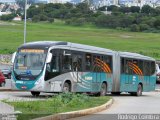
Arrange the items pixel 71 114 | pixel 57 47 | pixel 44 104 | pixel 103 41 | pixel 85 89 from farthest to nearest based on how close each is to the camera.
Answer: pixel 103 41
pixel 85 89
pixel 57 47
pixel 44 104
pixel 71 114

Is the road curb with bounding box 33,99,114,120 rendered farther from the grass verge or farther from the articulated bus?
the articulated bus

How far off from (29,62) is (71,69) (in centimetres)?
237

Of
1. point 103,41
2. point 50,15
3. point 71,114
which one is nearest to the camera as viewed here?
point 71,114

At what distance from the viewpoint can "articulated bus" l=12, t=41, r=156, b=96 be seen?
2878 cm

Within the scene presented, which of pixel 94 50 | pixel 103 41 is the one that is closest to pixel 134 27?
pixel 103 41

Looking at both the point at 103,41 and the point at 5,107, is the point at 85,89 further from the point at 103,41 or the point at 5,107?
the point at 103,41

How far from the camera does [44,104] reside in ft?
69.6

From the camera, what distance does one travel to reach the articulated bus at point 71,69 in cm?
2878

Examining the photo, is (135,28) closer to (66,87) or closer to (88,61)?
(88,61)

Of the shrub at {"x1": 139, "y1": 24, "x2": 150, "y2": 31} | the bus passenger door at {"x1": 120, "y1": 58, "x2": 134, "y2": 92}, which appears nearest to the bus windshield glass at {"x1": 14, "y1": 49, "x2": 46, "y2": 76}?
the bus passenger door at {"x1": 120, "y1": 58, "x2": 134, "y2": 92}

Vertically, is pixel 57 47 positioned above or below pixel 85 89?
above

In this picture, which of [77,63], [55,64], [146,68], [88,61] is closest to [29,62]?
[55,64]

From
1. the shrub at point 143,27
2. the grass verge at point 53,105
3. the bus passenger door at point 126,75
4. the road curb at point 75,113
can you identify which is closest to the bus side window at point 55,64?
the grass verge at point 53,105

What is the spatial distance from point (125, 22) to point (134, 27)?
4718mm
